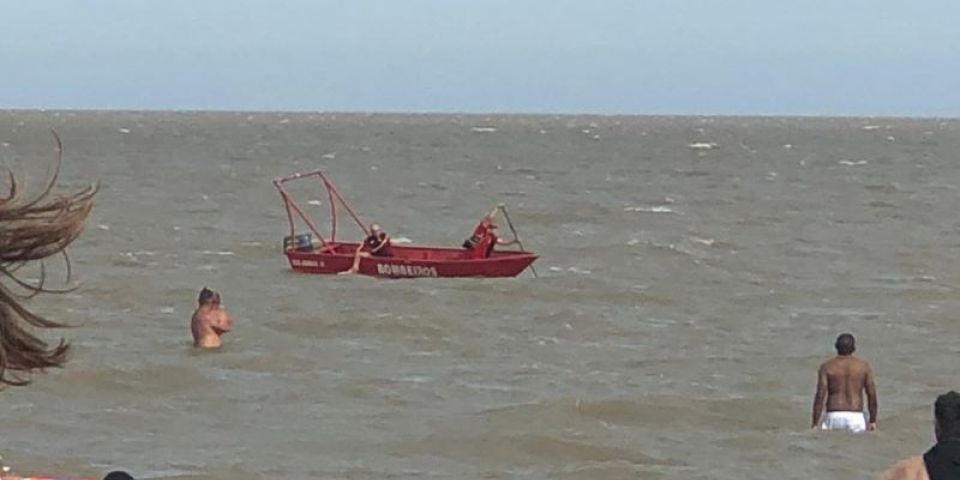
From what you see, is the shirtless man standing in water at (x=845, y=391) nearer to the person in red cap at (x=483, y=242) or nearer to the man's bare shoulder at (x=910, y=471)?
the man's bare shoulder at (x=910, y=471)

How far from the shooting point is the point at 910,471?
6.30m

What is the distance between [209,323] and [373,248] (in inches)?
418

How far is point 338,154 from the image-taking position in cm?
12056

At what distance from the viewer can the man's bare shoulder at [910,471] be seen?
6.21 metres

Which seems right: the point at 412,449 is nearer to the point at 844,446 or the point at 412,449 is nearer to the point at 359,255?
the point at 844,446

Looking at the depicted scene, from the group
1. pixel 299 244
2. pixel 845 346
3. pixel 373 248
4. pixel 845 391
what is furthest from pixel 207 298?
pixel 299 244

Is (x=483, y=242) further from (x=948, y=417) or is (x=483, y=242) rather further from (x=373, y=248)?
(x=948, y=417)

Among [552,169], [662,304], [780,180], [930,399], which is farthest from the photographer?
[552,169]

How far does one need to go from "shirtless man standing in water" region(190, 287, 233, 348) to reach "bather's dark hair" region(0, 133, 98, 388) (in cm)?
2047

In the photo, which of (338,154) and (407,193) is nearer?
(407,193)

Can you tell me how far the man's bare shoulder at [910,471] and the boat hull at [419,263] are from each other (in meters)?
25.9

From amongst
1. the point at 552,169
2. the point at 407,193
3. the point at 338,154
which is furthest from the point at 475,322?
the point at 338,154

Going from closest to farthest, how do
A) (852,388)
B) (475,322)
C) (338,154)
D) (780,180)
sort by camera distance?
(852,388)
(475,322)
(780,180)
(338,154)

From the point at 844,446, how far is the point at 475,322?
12.3 metres
